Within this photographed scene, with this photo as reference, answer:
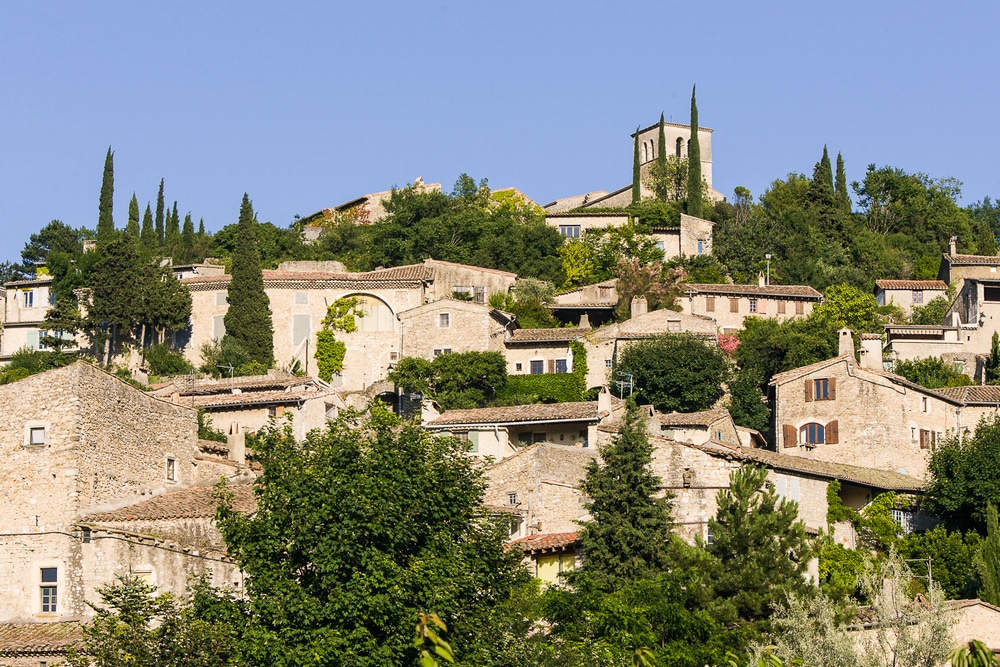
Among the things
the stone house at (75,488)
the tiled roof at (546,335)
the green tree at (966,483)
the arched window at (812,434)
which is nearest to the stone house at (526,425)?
the arched window at (812,434)

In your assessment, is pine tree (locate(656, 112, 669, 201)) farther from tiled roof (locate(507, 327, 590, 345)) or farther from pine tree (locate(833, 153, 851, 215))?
tiled roof (locate(507, 327, 590, 345))

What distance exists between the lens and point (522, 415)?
53875 mm

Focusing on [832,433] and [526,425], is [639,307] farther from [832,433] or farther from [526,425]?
[526,425]

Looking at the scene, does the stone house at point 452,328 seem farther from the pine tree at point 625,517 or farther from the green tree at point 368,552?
the green tree at point 368,552

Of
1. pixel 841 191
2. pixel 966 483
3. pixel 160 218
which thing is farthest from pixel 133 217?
pixel 966 483

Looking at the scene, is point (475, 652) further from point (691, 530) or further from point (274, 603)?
point (691, 530)

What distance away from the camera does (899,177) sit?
315ft

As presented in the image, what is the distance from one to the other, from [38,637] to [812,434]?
107 ft

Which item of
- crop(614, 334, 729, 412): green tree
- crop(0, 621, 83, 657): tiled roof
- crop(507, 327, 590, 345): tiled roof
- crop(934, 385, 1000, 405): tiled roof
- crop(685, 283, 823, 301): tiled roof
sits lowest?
crop(0, 621, 83, 657): tiled roof

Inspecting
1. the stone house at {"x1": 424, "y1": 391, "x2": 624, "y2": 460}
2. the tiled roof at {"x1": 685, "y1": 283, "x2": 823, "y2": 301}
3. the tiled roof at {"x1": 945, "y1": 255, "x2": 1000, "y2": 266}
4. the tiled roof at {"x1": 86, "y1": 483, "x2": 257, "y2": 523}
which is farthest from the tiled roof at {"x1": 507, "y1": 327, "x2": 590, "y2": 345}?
the tiled roof at {"x1": 86, "y1": 483, "x2": 257, "y2": 523}

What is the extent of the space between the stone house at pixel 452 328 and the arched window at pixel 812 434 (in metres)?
14.4

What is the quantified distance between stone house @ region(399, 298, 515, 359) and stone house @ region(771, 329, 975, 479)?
13.3m

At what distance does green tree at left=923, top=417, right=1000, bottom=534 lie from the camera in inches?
1927

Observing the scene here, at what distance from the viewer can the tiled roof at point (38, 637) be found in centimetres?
3272
